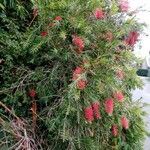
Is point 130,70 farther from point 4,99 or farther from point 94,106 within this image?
point 4,99

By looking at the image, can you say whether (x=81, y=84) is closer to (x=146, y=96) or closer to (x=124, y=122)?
(x=124, y=122)

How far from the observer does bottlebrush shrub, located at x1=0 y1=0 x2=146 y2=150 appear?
294 centimetres

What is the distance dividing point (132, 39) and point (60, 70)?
80cm

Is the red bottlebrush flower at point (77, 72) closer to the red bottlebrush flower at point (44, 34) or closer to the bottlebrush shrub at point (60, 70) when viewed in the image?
the bottlebrush shrub at point (60, 70)

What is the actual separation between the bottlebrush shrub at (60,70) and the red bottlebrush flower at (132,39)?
0.69 ft

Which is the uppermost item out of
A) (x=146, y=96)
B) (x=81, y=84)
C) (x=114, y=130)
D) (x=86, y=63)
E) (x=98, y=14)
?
(x=98, y=14)

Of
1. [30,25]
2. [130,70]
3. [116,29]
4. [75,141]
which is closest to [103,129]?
[75,141]

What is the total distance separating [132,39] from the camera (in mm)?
3502

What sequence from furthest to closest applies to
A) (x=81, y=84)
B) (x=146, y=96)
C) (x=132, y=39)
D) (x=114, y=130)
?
1. (x=146, y=96)
2. (x=132, y=39)
3. (x=114, y=130)
4. (x=81, y=84)

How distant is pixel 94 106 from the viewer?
295 centimetres

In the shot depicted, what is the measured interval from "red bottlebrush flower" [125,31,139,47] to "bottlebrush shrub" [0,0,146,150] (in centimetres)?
21

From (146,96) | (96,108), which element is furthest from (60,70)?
(146,96)

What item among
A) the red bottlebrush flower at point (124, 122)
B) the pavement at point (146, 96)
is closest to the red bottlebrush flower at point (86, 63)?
the red bottlebrush flower at point (124, 122)

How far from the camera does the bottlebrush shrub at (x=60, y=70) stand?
2.94m
